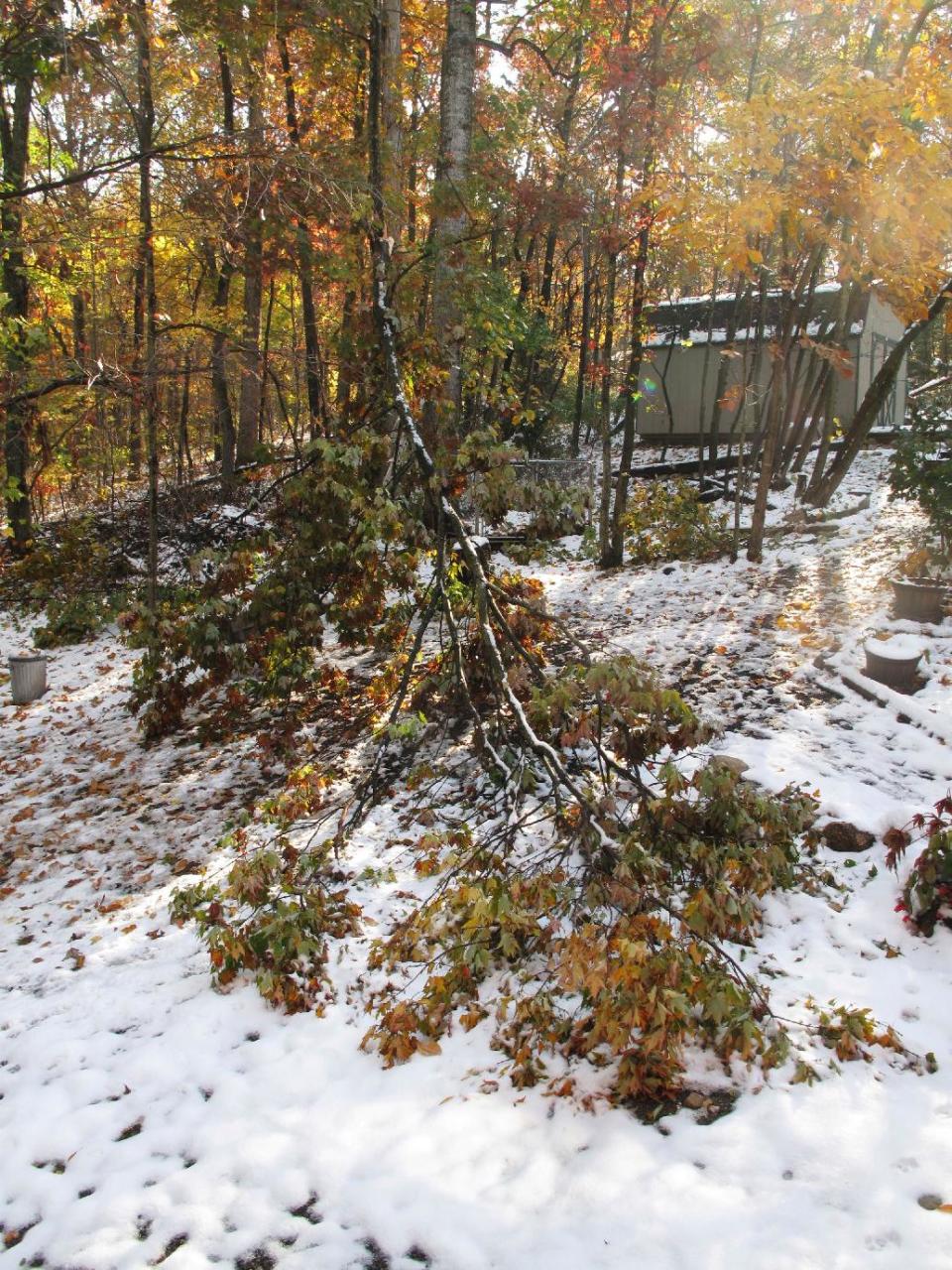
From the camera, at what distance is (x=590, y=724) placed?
4008 millimetres

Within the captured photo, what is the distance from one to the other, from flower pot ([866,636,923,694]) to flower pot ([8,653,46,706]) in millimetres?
8333

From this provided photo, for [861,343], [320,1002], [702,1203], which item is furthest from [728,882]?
[861,343]

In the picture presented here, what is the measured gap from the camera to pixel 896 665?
5551 millimetres

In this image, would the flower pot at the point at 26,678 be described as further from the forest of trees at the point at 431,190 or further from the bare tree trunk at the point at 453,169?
the bare tree trunk at the point at 453,169

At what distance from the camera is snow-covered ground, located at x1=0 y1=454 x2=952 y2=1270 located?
2322 mm

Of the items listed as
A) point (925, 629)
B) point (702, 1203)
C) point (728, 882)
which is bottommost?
point (702, 1203)

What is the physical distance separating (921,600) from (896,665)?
1.42 metres

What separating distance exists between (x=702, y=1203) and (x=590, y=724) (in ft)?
6.86

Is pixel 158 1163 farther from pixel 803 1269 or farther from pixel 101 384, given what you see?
pixel 101 384

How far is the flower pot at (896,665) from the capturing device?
554 cm

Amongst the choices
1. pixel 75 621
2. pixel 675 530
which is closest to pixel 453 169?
pixel 675 530

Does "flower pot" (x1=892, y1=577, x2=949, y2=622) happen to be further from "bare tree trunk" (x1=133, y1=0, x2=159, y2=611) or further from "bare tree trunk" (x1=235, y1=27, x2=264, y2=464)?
"bare tree trunk" (x1=133, y1=0, x2=159, y2=611)

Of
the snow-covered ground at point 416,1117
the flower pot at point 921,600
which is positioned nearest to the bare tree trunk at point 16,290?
the snow-covered ground at point 416,1117

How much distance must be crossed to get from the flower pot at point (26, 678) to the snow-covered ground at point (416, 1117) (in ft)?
12.8
